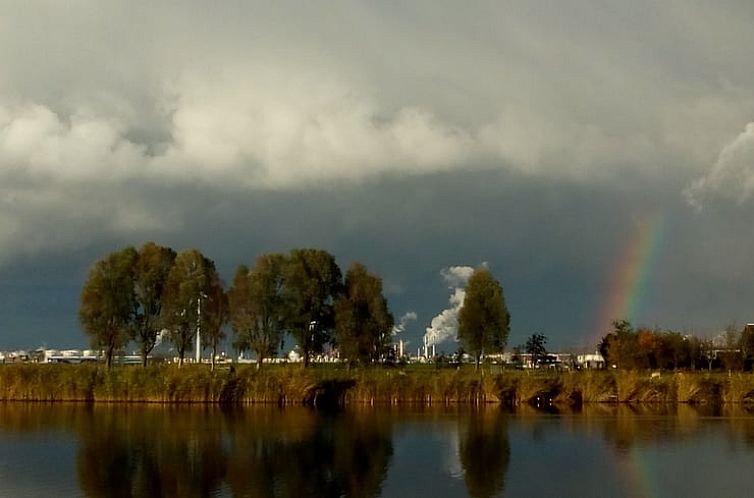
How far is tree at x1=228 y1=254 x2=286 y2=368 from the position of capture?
81750 mm

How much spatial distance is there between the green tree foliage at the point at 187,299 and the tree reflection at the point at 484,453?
3445 centimetres

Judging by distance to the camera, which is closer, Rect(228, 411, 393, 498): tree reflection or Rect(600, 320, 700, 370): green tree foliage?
Rect(228, 411, 393, 498): tree reflection

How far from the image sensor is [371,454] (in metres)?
35.7

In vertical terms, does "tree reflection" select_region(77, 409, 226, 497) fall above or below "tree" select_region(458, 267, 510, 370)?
below

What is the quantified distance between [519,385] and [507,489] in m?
32.7

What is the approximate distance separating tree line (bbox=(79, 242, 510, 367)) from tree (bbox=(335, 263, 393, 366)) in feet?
0.28

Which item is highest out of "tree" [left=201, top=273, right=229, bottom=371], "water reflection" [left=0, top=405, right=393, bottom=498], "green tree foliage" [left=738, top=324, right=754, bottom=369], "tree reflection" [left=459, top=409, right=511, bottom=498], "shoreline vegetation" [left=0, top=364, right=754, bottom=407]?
"tree" [left=201, top=273, right=229, bottom=371]

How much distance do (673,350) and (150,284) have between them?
2126 inches

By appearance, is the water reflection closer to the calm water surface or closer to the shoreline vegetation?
the calm water surface

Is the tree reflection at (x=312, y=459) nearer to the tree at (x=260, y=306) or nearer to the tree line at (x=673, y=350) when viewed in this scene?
the tree at (x=260, y=306)

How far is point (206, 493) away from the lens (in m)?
26.9

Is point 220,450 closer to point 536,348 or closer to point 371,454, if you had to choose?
point 371,454

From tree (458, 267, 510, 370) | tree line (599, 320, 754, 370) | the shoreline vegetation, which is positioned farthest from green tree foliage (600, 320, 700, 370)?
the shoreline vegetation

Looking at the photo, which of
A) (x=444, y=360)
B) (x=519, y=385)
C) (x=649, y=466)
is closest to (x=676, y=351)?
(x=444, y=360)
